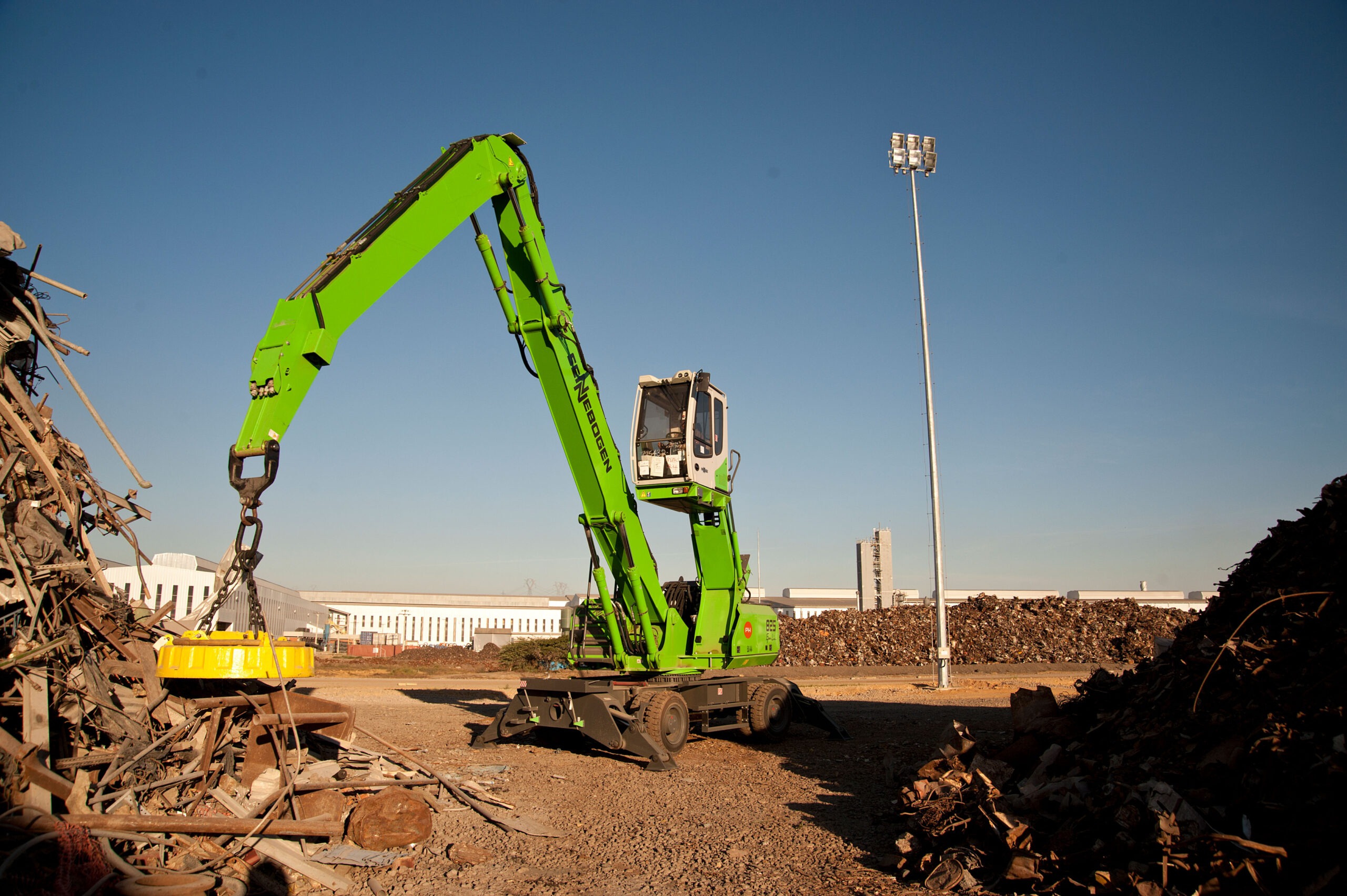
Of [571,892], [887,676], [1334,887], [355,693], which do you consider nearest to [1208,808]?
[1334,887]

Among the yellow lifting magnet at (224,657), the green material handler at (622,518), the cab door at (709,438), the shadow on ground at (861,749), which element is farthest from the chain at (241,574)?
the cab door at (709,438)

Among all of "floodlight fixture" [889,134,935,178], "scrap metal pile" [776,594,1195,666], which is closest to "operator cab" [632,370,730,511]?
"floodlight fixture" [889,134,935,178]

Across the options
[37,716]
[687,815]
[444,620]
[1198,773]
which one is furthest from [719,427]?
[444,620]

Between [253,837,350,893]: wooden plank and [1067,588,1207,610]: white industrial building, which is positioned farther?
[1067,588,1207,610]: white industrial building

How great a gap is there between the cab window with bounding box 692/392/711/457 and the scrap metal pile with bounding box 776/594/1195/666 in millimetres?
17768

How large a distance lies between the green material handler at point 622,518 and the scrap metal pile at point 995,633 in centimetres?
1607

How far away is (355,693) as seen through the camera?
20.9 m

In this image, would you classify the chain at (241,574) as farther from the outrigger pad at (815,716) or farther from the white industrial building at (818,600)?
the white industrial building at (818,600)

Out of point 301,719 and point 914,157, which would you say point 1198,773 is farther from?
point 914,157

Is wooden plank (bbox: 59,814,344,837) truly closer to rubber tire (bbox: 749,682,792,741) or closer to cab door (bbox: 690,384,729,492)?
cab door (bbox: 690,384,729,492)

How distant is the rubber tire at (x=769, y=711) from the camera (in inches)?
484

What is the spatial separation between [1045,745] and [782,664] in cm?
2447

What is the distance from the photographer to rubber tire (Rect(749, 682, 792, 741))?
1230cm

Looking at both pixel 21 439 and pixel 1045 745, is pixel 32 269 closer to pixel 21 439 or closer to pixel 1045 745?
pixel 21 439
